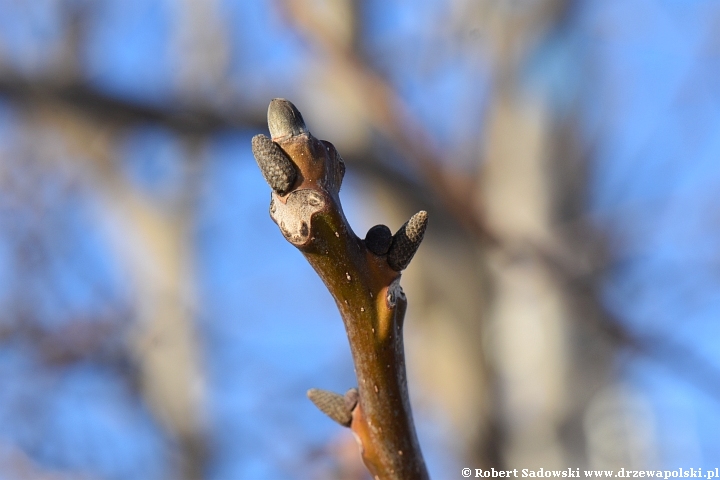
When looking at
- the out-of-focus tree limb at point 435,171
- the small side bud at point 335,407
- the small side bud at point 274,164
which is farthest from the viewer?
the out-of-focus tree limb at point 435,171

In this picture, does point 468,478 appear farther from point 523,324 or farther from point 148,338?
point 148,338

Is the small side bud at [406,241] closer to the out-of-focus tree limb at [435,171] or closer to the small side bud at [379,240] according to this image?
the small side bud at [379,240]

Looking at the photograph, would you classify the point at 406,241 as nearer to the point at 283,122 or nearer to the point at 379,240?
the point at 379,240

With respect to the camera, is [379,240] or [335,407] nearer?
[379,240]

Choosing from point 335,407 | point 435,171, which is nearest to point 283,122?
point 335,407

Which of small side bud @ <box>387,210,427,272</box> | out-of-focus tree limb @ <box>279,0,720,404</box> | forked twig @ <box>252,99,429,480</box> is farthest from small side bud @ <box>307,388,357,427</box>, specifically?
out-of-focus tree limb @ <box>279,0,720,404</box>

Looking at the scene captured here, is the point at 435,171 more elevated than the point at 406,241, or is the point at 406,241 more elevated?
the point at 435,171

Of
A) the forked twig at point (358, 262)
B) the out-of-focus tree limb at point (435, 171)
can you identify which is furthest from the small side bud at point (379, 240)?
the out-of-focus tree limb at point (435, 171)
